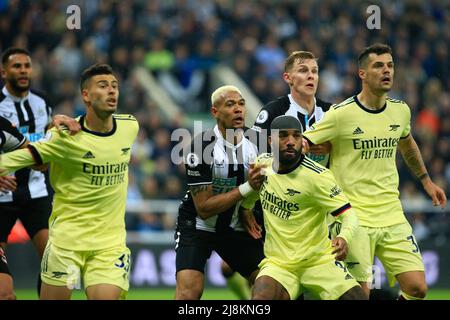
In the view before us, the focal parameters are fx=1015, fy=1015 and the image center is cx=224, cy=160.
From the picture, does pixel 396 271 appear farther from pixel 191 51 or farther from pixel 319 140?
pixel 191 51

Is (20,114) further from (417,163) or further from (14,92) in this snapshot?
(417,163)

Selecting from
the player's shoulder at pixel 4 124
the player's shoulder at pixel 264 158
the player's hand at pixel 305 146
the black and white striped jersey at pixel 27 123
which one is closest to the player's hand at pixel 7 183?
the player's shoulder at pixel 4 124

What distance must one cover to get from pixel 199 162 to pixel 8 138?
5.75 ft

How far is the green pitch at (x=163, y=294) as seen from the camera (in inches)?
554

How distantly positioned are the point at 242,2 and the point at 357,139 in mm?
11387

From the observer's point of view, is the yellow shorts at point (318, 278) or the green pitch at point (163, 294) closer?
the yellow shorts at point (318, 278)

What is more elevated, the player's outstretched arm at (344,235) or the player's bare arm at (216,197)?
the player's bare arm at (216,197)

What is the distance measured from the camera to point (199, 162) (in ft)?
30.2

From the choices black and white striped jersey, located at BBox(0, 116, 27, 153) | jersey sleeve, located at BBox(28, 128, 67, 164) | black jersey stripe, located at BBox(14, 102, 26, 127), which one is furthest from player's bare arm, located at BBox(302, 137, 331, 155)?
black jersey stripe, located at BBox(14, 102, 26, 127)

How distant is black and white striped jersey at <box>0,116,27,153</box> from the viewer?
9.22 m

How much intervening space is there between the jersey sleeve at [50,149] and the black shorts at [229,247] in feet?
4.92

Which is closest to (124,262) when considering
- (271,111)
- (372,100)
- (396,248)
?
(271,111)

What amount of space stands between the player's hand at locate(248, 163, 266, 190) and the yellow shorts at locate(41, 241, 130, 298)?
1.29 metres

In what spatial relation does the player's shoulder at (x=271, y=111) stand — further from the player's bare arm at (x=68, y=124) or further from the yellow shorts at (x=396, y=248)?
the player's bare arm at (x=68, y=124)
